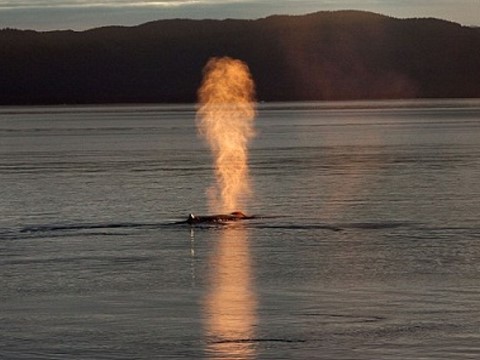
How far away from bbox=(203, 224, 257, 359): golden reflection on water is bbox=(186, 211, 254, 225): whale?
484 centimetres

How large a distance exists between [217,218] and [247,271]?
11.0 metres

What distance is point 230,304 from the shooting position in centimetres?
2262

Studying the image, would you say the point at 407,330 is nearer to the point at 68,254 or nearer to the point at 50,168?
the point at 68,254

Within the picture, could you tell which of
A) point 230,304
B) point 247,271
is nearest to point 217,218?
point 247,271

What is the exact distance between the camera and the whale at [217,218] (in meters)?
36.9

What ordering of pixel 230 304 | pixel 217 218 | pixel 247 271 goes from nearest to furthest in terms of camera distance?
1. pixel 230 304
2. pixel 247 271
3. pixel 217 218

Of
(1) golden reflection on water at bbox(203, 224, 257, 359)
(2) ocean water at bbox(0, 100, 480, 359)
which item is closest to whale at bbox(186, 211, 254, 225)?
(2) ocean water at bbox(0, 100, 480, 359)

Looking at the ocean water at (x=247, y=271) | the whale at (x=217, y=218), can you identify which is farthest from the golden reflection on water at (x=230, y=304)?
the whale at (x=217, y=218)

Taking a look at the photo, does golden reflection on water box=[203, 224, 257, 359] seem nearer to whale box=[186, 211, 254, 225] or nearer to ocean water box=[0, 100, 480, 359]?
ocean water box=[0, 100, 480, 359]

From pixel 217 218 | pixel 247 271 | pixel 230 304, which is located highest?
pixel 217 218

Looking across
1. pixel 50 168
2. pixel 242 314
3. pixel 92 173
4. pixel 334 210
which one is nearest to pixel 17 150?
pixel 50 168

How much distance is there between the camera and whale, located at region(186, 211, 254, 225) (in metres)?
36.9

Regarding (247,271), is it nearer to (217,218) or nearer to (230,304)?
(230,304)

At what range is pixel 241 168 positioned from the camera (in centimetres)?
6850
